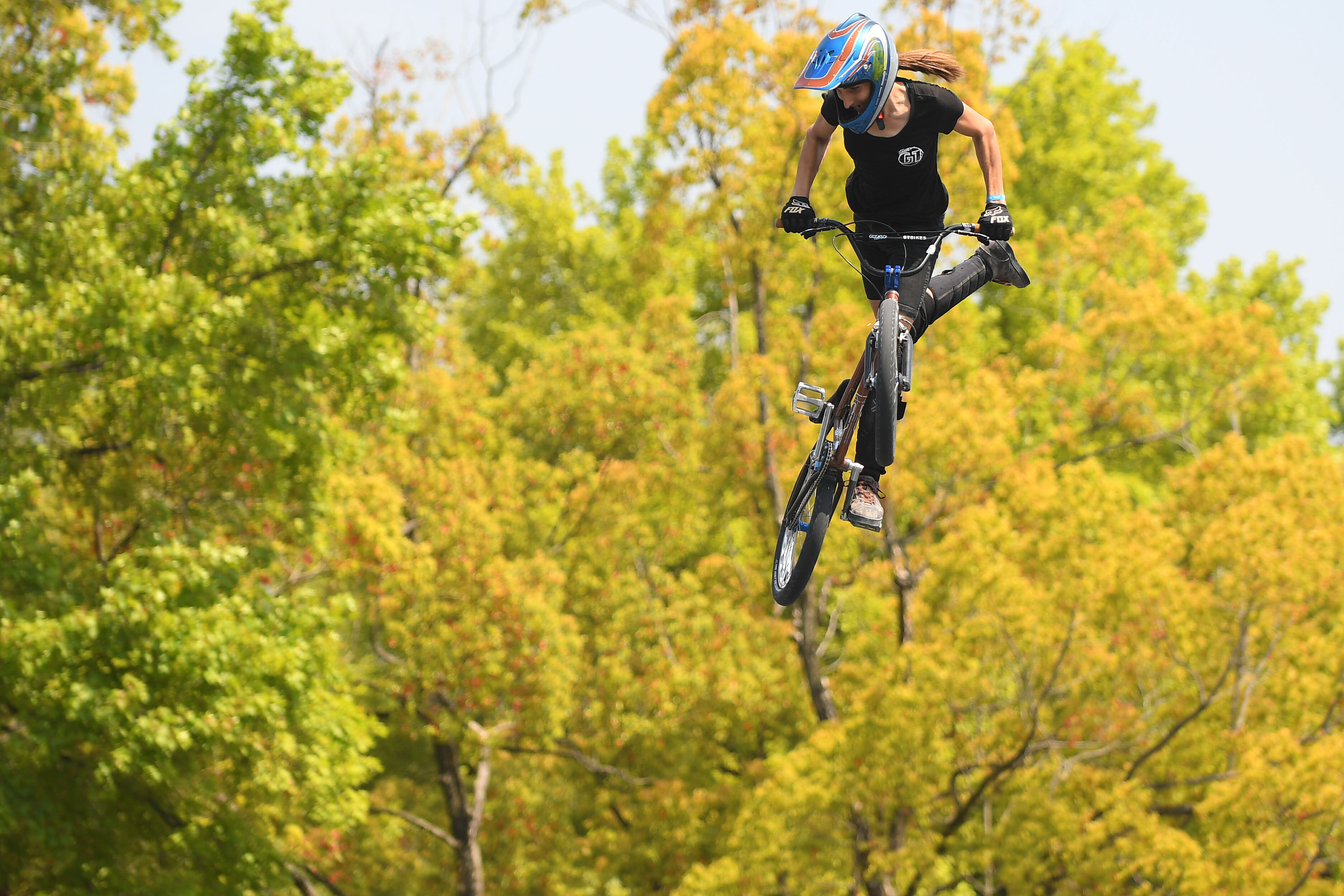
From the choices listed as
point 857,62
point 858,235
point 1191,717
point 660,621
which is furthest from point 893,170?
point 660,621

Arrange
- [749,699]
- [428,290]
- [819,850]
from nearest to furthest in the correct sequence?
[819,850]
[749,699]
[428,290]

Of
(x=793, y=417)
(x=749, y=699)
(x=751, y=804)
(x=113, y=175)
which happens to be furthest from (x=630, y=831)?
(x=113, y=175)

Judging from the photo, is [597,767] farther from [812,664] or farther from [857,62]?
[857,62]

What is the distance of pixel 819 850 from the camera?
16219 millimetres

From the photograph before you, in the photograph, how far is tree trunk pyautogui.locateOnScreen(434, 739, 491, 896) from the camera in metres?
21.3

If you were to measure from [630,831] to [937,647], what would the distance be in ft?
26.0

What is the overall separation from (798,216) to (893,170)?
0.49 meters

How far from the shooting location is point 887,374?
5359mm

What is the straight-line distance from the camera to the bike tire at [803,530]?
18.5 ft

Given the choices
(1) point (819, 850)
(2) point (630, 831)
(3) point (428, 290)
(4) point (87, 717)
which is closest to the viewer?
(4) point (87, 717)

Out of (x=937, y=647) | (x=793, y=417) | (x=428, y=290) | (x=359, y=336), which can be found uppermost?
(x=428, y=290)

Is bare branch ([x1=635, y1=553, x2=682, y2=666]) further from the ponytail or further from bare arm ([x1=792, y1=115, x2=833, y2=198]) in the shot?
the ponytail

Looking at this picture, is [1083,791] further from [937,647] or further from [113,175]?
[113,175]

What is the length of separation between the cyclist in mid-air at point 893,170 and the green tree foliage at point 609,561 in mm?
8261
